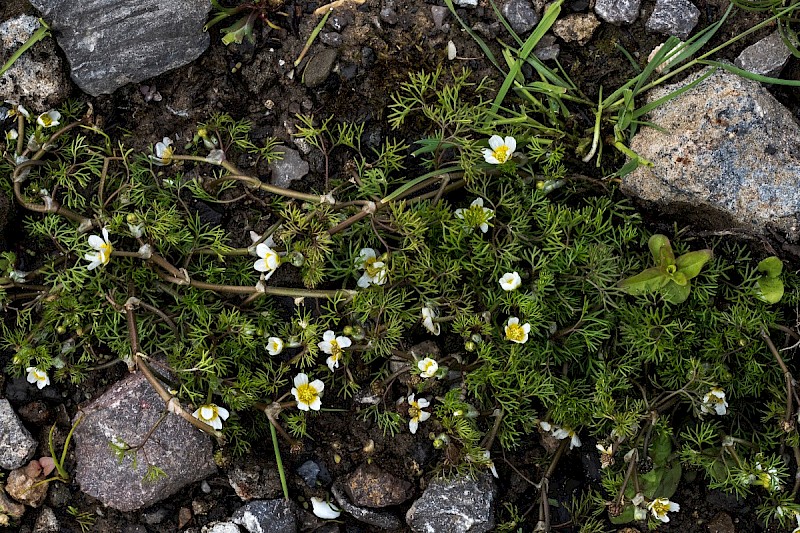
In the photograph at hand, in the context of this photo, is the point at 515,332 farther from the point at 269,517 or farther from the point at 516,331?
the point at 269,517

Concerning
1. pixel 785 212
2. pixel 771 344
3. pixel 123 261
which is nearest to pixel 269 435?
pixel 123 261

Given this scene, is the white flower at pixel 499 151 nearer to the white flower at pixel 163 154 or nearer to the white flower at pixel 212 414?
the white flower at pixel 163 154

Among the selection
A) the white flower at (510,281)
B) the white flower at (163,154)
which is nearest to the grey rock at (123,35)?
the white flower at (163,154)

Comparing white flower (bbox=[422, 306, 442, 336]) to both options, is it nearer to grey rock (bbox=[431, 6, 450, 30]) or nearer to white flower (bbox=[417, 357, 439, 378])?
white flower (bbox=[417, 357, 439, 378])

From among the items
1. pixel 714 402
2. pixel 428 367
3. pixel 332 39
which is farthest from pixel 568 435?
pixel 332 39

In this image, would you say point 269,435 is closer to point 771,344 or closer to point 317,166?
point 317,166
